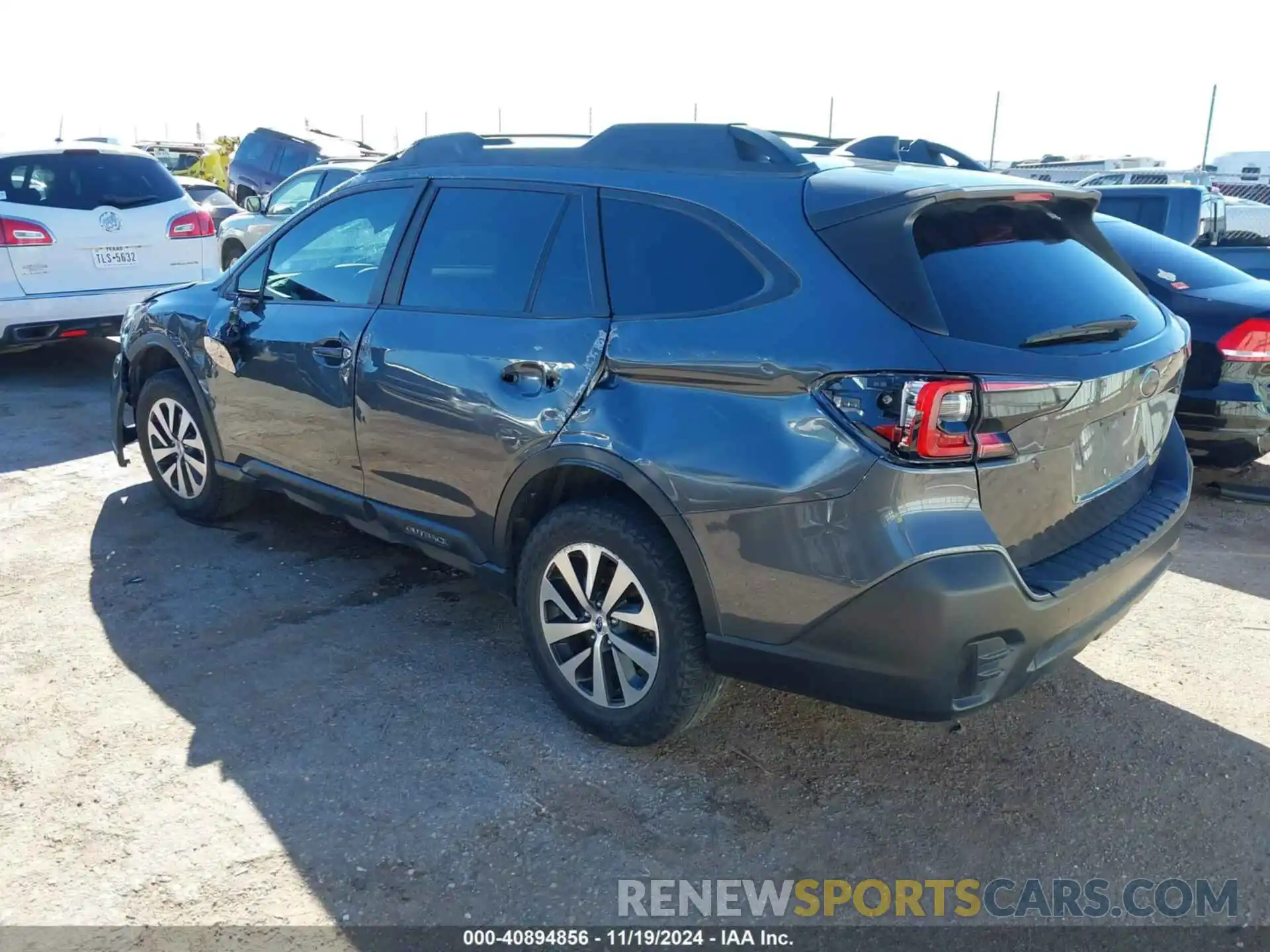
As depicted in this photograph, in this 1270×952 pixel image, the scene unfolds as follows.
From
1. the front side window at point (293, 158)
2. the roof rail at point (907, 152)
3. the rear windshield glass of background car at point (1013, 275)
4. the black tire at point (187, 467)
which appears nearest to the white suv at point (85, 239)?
the black tire at point (187, 467)

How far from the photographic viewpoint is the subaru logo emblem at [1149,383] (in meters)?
3.09

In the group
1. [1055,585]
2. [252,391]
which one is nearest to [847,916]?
[1055,585]

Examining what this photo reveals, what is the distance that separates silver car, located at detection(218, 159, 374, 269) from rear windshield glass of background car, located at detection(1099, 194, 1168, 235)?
7.52 meters

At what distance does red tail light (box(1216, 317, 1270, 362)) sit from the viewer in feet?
18.1

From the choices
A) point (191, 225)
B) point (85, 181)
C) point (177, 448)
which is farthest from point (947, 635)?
point (85, 181)

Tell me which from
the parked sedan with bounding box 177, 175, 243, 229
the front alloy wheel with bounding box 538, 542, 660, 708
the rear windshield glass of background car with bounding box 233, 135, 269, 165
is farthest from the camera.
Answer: the rear windshield glass of background car with bounding box 233, 135, 269, 165

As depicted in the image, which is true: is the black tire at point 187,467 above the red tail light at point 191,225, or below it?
below

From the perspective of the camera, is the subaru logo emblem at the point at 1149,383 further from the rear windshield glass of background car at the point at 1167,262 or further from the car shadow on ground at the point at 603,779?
the rear windshield glass of background car at the point at 1167,262

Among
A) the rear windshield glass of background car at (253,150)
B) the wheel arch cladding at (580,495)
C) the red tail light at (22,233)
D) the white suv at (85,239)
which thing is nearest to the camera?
the wheel arch cladding at (580,495)

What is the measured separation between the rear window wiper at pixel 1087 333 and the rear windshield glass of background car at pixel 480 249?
5.18 ft

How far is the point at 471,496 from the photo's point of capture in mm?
3654

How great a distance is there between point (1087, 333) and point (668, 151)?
138 centimetres

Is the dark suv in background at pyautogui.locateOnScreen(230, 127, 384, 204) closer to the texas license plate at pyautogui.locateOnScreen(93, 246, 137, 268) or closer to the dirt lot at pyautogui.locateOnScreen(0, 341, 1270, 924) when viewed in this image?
the texas license plate at pyautogui.locateOnScreen(93, 246, 137, 268)
